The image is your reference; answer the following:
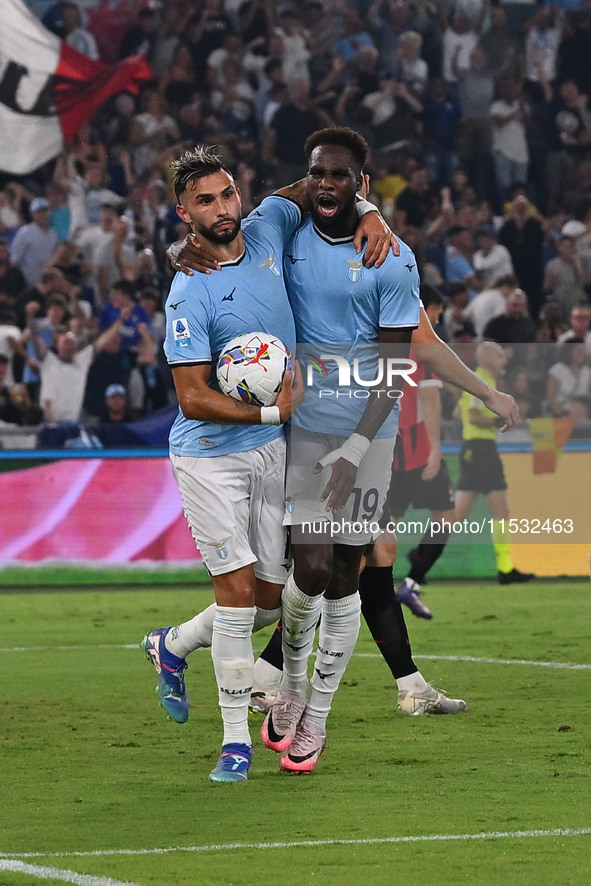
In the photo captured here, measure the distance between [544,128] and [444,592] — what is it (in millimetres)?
7995

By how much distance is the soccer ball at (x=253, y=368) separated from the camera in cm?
495

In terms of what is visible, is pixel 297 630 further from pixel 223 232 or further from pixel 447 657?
pixel 447 657

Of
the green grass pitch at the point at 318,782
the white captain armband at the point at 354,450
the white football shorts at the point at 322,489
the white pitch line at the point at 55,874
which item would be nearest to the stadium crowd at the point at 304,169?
the green grass pitch at the point at 318,782

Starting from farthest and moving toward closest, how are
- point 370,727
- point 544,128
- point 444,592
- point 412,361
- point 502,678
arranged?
point 544,128 → point 444,592 → point 502,678 → point 412,361 → point 370,727

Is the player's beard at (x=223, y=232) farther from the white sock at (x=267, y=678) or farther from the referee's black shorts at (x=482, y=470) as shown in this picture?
the referee's black shorts at (x=482, y=470)

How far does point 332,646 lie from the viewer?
5.42m

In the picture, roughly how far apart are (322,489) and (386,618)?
1383 mm

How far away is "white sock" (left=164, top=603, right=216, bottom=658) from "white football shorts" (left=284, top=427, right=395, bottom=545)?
0.50 m

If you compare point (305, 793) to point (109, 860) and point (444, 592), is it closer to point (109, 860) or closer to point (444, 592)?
point (109, 860)

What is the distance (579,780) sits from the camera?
16.1ft

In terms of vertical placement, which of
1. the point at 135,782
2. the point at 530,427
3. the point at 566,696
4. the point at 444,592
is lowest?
the point at 444,592

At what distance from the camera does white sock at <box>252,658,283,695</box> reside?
260 inches

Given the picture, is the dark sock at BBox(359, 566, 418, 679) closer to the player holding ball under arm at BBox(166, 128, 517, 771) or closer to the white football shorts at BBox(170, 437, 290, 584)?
the player holding ball under arm at BBox(166, 128, 517, 771)

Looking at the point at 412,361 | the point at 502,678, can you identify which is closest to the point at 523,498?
the point at 502,678
